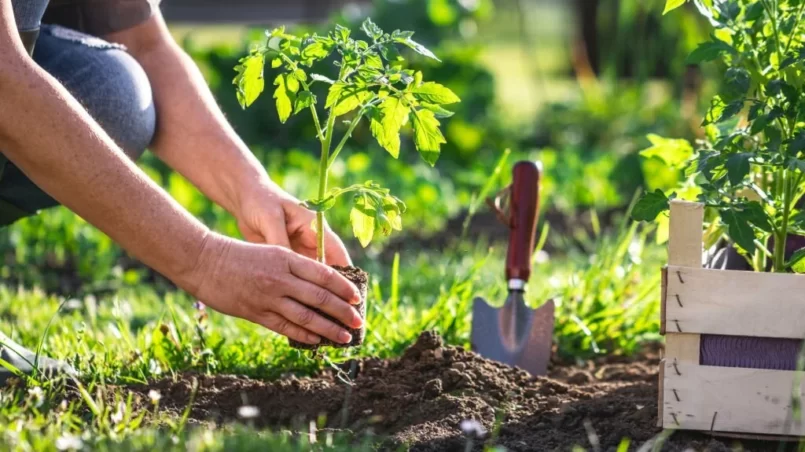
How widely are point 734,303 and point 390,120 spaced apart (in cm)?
75

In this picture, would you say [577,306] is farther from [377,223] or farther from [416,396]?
[377,223]

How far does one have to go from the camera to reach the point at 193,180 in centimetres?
263

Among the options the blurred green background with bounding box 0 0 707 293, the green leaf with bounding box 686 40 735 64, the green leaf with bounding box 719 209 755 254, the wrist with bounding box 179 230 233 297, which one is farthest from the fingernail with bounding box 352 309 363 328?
the blurred green background with bounding box 0 0 707 293

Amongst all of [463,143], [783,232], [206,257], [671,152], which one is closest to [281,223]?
[206,257]

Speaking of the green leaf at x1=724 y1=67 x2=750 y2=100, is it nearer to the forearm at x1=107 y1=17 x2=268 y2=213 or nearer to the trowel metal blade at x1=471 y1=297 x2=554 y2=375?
the trowel metal blade at x1=471 y1=297 x2=554 y2=375

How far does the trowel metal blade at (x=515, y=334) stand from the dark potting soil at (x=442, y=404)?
1.00ft

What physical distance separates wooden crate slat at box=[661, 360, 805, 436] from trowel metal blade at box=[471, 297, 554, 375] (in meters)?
0.79

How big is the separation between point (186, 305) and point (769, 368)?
6.69ft

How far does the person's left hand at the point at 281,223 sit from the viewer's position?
2.36 m

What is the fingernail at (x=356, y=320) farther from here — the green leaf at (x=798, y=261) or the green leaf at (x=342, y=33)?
the green leaf at (x=798, y=261)

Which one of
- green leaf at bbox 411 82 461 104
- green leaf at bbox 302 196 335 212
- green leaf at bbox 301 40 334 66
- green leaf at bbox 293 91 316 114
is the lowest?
green leaf at bbox 302 196 335 212

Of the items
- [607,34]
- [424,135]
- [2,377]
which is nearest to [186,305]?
[2,377]

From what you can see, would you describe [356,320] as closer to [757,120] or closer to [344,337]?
[344,337]

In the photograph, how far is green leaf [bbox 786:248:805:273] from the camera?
2.07 metres
